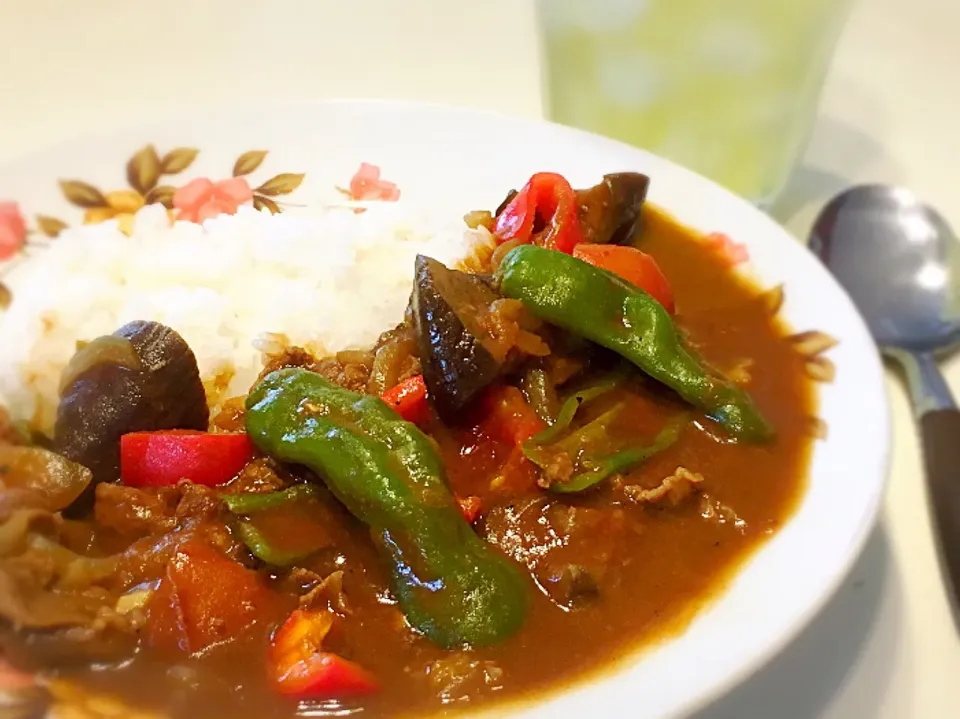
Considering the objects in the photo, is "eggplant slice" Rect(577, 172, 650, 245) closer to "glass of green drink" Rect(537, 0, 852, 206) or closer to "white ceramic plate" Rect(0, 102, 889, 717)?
"white ceramic plate" Rect(0, 102, 889, 717)

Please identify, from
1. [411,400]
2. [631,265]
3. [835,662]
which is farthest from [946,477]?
[411,400]

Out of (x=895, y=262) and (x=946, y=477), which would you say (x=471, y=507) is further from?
(x=895, y=262)

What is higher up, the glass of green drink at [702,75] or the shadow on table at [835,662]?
the glass of green drink at [702,75]

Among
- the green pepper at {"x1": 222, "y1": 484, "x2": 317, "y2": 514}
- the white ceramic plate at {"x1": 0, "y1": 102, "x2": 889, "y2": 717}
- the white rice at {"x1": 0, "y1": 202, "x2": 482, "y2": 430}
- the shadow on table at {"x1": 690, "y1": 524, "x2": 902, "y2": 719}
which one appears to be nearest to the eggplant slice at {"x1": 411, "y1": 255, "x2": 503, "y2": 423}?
the green pepper at {"x1": 222, "y1": 484, "x2": 317, "y2": 514}

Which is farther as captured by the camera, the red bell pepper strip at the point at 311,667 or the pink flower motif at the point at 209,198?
the pink flower motif at the point at 209,198

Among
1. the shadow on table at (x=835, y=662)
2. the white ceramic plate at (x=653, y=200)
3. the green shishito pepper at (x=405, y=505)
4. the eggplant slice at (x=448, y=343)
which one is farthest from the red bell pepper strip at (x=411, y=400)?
the shadow on table at (x=835, y=662)

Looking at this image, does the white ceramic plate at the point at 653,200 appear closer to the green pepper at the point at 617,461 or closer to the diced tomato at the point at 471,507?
the green pepper at the point at 617,461

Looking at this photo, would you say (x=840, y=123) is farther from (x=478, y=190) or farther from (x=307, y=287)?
(x=307, y=287)
